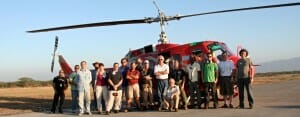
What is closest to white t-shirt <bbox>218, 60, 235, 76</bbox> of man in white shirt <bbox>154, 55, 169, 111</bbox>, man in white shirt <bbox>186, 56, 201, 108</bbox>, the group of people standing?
the group of people standing

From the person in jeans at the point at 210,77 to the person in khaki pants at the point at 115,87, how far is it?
2.70 m

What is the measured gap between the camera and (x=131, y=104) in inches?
614

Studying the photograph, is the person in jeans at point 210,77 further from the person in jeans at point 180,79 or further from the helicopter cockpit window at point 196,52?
the helicopter cockpit window at point 196,52

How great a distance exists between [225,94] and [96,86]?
13.7 ft

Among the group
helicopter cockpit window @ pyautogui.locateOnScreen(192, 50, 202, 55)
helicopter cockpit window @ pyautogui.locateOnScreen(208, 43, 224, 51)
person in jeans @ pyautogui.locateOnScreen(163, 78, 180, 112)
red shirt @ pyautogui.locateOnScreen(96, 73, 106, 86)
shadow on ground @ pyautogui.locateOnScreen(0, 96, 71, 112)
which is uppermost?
helicopter cockpit window @ pyautogui.locateOnScreen(208, 43, 224, 51)

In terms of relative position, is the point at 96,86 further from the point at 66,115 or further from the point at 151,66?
the point at 151,66

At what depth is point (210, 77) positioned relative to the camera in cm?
1415

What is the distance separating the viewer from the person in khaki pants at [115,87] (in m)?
14.3

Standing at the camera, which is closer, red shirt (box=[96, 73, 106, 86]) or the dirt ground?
red shirt (box=[96, 73, 106, 86])

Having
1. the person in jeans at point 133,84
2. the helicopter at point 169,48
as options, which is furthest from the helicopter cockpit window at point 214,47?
the person in jeans at point 133,84

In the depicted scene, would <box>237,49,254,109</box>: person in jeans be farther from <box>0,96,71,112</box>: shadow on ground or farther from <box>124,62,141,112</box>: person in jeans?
<box>0,96,71,112</box>: shadow on ground

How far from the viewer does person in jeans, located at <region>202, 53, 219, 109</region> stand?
14.2 m

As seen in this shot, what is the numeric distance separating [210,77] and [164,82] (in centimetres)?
148

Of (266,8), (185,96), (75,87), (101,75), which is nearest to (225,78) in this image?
(185,96)
